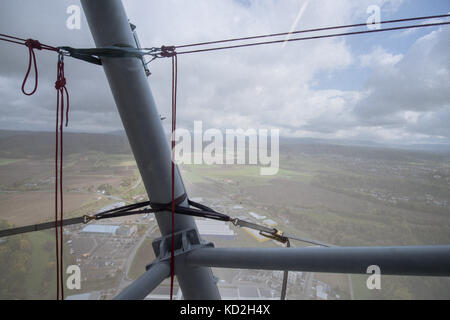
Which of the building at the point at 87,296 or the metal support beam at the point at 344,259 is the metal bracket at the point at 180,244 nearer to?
the metal support beam at the point at 344,259

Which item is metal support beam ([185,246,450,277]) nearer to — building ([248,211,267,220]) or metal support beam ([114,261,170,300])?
metal support beam ([114,261,170,300])

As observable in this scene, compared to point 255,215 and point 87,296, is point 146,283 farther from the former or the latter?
point 87,296

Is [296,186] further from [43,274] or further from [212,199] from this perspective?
[43,274]

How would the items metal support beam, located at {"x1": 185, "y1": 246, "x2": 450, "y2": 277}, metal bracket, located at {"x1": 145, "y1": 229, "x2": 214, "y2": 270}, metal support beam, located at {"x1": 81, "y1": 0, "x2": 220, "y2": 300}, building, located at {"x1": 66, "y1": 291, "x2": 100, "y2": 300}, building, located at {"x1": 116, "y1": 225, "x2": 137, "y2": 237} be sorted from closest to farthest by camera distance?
1. metal support beam, located at {"x1": 185, "y1": 246, "x2": 450, "y2": 277}
2. metal support beam, located at {"x1": 81, "y1": 0, "x2": 220, "y2": 300}
3. metal bracket, located at {"x1": 145, "y1": 229, "x2": 214, "y2": 270}
4. building, located at {"x1": 66, "y1": 291, "x2": 100, "y2": 300}
5. building, located at {"x1": 116, "y1": 225, "x2": 137, "y2": 237}

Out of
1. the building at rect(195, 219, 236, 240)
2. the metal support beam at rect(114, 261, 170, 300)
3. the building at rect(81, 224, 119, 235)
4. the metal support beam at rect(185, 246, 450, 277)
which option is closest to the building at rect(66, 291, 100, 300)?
the building at rect(81, 224, 119, 235)
